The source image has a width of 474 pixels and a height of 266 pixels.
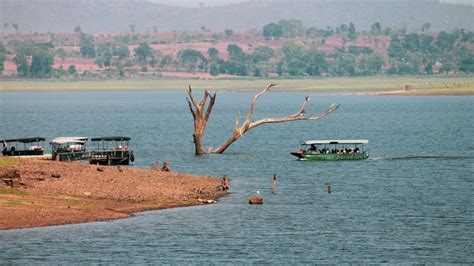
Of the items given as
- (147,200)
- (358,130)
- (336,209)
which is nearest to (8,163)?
(147,200)

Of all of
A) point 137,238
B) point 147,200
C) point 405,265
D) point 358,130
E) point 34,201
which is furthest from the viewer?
point 358,130

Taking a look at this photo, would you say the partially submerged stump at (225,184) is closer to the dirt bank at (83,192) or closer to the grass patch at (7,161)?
the dirt bank at (83,192)

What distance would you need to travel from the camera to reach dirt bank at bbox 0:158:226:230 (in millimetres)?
74000

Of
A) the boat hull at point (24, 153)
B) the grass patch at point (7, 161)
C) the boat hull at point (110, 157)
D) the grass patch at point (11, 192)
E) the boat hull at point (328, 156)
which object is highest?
the grass patch at point (7, 161)

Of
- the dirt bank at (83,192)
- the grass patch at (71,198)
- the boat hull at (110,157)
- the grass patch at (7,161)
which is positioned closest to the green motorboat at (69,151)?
the boat hull at (110,157)

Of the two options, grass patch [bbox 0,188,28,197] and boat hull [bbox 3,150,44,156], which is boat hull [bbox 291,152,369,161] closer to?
boat hull [bbox 3,150,44,156]

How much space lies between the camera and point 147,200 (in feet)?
272

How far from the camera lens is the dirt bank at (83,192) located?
243ft

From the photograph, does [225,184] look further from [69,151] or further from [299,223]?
[69,151]

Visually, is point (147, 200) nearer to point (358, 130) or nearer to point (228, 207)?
point (228, 207)

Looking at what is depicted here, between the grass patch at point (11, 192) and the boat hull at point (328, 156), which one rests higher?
the grass patch at point (11, 192)

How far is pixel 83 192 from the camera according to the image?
3253 inches

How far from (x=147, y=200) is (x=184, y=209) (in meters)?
3.81

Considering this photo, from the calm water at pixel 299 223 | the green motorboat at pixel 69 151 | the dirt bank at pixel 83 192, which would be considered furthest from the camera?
the green motorboat at pixel 69 151
